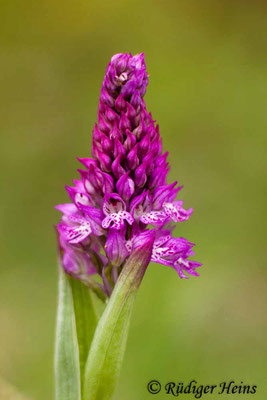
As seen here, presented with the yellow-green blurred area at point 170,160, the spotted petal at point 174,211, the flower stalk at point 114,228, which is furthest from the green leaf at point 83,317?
the spotted petal at point 174,211

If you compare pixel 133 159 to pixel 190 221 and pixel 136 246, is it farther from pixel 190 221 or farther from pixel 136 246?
pixel 190 221

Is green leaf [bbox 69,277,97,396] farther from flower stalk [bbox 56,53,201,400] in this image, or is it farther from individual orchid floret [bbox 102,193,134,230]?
individual orchid floret [bbox 102,193,134,230]

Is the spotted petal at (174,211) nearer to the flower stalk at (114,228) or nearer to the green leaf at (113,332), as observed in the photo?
the flower stalk at (114,228)

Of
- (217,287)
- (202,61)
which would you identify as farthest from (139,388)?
(202,61)

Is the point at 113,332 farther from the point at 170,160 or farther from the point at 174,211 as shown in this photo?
the point at 170,160

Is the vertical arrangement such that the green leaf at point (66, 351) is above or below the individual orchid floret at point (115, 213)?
below

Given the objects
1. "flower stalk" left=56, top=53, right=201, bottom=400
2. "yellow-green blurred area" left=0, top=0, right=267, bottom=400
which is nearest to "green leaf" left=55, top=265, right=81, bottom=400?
"flower stalk" left=56, top=53, right=201, bottom=400

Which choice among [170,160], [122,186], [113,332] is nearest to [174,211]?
[122,186]
